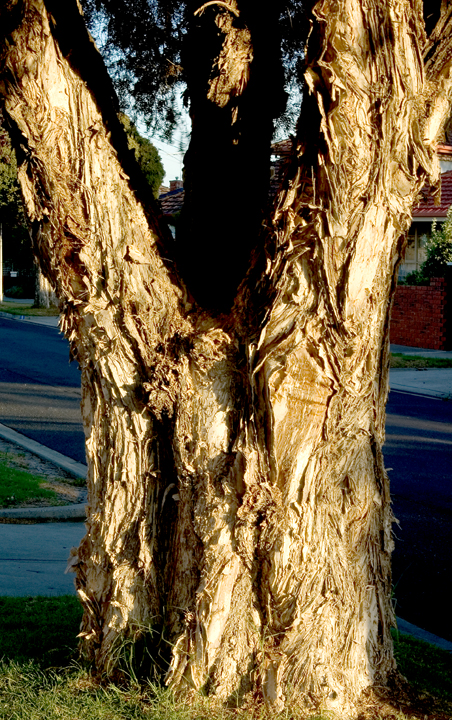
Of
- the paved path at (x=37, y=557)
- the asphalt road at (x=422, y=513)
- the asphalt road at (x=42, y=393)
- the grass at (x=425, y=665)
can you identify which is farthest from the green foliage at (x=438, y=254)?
the grass at (x=425, y=665)

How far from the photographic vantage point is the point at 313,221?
316cm

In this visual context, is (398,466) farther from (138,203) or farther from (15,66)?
(15,66)

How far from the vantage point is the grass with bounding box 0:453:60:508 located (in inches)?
288

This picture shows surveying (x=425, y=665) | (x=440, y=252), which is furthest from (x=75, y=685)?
(x=440, y=252)

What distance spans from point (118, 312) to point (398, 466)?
6.30m

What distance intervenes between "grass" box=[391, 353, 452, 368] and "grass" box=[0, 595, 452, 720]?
13614 millimetres

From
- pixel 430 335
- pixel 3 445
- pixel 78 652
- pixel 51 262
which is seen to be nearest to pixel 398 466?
pixel 3 445

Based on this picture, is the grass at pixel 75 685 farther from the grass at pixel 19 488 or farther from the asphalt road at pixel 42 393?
the asphalt road at pixel 42 393

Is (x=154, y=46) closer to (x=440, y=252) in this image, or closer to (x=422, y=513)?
(x=422, y=513)

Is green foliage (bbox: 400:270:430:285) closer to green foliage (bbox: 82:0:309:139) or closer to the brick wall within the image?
the brick wall

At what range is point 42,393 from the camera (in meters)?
13.6

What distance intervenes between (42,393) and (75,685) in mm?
10274

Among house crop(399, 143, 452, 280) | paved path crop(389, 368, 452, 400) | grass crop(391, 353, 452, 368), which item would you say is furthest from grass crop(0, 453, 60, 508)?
house crop(399, 143, 452, 280)

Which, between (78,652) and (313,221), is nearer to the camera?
(313,221)
